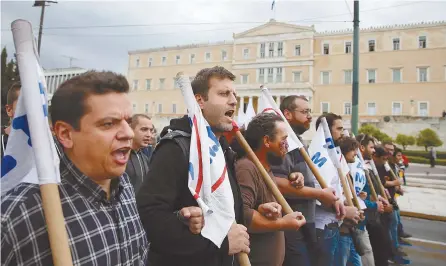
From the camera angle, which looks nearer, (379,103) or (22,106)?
(22,106)

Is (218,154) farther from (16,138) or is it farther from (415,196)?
(415,196)

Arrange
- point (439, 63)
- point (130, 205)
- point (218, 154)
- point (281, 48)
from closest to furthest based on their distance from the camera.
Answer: point (130, 205) < point (218, 154) < point (439, 63) < point (281, 48)

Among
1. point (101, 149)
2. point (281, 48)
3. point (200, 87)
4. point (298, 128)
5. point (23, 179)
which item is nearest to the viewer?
point (23, 179)

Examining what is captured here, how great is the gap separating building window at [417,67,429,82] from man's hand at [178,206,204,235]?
54.9 m

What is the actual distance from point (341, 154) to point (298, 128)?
2.19ft

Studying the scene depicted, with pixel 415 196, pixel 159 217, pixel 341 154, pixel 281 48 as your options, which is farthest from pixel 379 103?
pixel 159 217

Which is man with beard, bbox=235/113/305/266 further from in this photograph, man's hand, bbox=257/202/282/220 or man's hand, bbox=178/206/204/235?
man's hand, bbox=178/206/204/235

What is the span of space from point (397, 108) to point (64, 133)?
5399 cm

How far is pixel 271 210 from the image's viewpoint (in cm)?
257

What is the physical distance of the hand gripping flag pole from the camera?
127cm

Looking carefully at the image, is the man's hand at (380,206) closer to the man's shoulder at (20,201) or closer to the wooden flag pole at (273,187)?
the wooden flag pole at (273,187)

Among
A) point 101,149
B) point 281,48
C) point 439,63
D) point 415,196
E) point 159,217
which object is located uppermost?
point 281,48

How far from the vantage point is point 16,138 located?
1437 mm

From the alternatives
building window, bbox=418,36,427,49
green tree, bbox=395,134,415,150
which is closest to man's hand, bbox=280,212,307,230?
green tree, bbox=395,134,415,150
